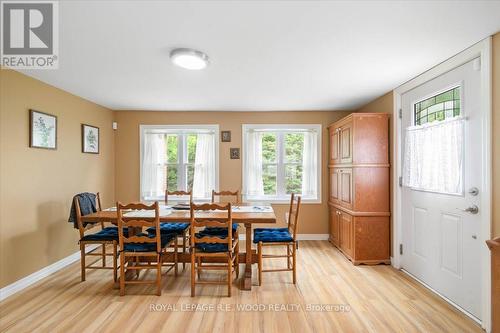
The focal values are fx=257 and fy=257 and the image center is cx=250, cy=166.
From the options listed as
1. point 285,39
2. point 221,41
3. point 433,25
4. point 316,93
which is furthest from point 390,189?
point 221,41

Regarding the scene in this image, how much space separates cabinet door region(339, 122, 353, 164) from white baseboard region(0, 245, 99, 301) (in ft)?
13.5

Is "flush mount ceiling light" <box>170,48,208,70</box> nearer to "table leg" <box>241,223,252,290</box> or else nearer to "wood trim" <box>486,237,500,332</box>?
"table leg" <box>241,223,252,290</box>

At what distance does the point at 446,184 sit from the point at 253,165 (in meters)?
2.86

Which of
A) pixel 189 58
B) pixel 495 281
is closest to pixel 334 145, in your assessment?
pixel 189 58

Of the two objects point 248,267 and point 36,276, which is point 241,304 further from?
point 36,276

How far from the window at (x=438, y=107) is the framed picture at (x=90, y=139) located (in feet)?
14.8

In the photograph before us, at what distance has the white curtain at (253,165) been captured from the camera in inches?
183

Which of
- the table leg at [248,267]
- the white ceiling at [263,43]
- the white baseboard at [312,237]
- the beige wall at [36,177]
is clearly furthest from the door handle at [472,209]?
the beige wall at [36,177]

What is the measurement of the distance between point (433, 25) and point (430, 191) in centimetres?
167

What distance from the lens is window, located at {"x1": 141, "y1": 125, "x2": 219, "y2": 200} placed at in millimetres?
4664

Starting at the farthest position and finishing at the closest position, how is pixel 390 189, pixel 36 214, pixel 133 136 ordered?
pixel 133 136
pixel 390 189
pixel 36 214

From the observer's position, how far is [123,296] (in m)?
2.67

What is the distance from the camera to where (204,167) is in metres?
4.67

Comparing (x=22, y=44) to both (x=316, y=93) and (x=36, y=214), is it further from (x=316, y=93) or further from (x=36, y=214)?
(x=316, y=93)
